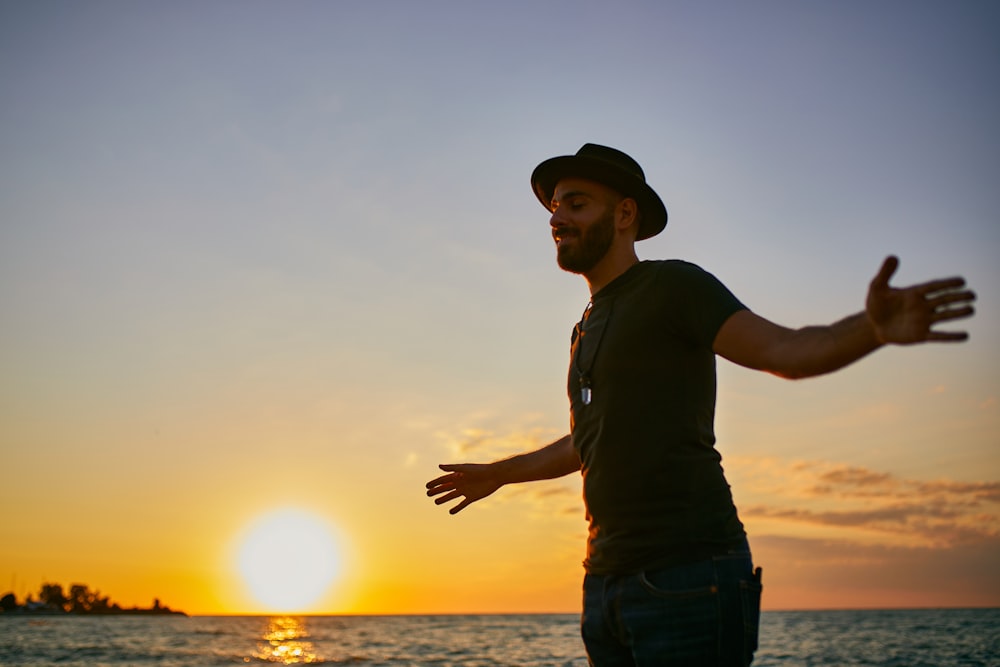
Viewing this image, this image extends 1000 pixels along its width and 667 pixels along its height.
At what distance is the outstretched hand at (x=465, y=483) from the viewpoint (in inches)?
164


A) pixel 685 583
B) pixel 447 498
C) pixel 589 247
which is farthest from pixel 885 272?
pixel 447 498

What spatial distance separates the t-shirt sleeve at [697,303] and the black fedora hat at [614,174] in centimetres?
58

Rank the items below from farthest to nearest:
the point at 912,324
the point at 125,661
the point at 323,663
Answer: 1. the point at 323,663
2. the point at 125,661
3. the point at 912,324

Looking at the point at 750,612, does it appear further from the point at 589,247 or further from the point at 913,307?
the point at 589,247

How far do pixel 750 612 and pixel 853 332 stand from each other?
1.03 meters

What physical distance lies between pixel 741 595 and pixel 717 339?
85 centimetres

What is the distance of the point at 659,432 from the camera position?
114 inches

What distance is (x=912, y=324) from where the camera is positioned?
2191mm

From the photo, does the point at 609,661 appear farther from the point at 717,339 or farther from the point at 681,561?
the point at 717,339

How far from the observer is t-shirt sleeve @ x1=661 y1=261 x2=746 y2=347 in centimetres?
282

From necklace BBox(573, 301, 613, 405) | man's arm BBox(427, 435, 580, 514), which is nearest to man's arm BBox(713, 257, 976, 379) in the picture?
necklace BBox(573, 301, 613, 405)

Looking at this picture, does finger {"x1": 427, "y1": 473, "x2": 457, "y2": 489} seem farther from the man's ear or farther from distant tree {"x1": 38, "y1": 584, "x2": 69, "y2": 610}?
distant tree {"x1": 38, "y1": 584, "x2": 69, "y2": 610}

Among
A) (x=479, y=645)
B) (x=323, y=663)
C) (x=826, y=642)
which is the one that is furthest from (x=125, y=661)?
(x=826, y=642)

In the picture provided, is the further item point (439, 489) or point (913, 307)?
point (439, 489)
